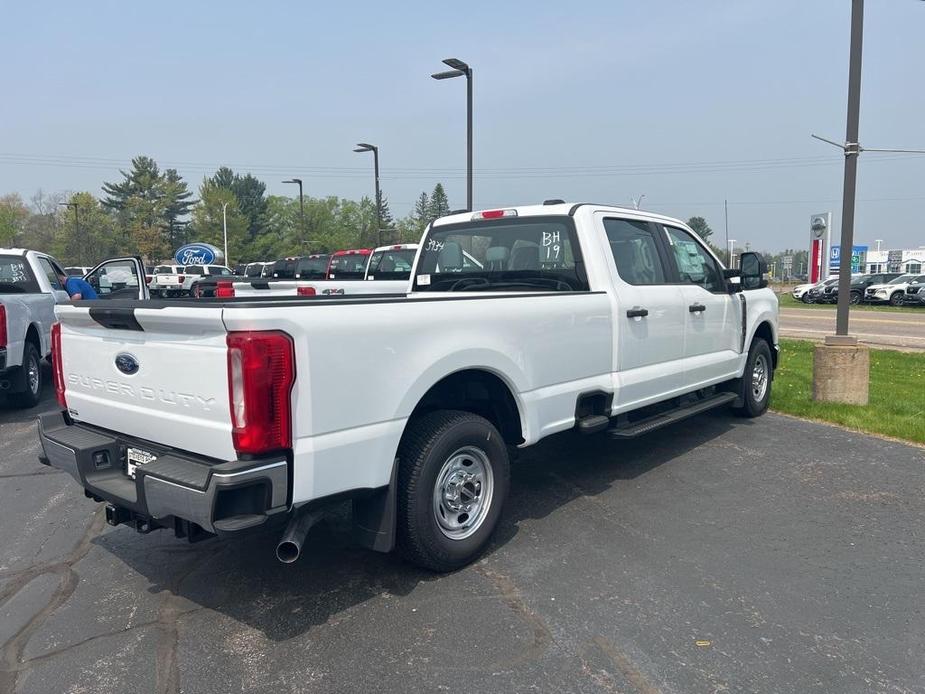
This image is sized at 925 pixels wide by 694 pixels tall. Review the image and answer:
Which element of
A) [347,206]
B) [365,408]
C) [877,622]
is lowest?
[877,622]

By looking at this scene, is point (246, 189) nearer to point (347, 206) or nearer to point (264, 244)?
point (264, 244)

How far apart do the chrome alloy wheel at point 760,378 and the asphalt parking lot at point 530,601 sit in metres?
2.21

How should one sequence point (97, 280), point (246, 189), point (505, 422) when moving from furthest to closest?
1. point (246, 189)
2. point (97, 280)
3. point (505, 422)

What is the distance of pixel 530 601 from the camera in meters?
3.68

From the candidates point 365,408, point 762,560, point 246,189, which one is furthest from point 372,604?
point 246,189

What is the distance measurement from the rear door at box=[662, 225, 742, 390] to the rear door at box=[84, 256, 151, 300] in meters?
6.17

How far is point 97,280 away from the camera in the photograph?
10.0 meters

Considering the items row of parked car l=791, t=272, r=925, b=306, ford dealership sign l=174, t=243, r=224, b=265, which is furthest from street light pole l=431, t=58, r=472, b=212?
row of parked car l=791, t=272, r=925, b=306

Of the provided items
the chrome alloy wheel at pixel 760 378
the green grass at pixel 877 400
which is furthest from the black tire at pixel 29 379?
the green grass at pixel 877 400

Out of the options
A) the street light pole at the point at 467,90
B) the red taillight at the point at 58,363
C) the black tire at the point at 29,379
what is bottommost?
the black tire at the point at 29,379

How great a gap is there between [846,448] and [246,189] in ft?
305

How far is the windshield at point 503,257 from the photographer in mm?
5355

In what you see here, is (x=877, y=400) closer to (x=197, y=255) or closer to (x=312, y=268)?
(x=312, y=268)

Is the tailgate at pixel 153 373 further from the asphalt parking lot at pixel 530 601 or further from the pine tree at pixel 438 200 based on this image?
the pine tree at pixel 438 200
